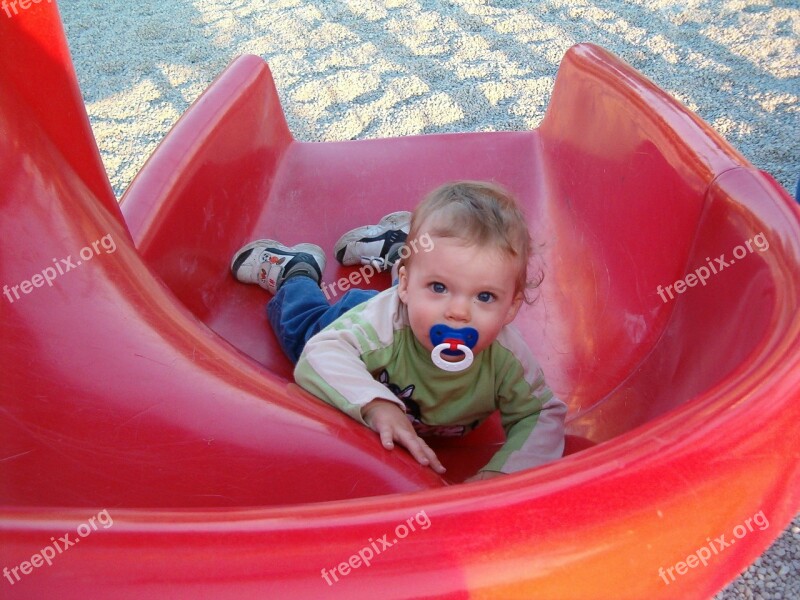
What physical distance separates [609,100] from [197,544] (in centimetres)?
108

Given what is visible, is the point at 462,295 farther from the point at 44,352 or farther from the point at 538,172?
the point at 538,172

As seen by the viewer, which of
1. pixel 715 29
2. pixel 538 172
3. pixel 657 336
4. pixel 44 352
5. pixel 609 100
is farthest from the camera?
pixel 715 29

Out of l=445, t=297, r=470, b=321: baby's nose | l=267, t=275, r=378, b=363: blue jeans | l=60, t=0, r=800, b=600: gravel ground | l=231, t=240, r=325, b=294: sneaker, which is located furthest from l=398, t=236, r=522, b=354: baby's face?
l=60, t=0, r=800, b=600: gravel ground

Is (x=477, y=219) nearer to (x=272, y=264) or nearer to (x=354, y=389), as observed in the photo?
(x=354, y=389)

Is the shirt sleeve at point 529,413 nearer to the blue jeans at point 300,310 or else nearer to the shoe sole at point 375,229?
the blue jeans at point 300,310

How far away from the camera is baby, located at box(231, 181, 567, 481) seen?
947 millimetres

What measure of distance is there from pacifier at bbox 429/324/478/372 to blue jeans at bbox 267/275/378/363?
325 mm

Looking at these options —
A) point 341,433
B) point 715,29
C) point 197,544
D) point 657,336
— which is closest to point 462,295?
point 341,433

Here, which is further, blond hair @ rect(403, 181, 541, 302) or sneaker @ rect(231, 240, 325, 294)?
sneaker @ rect(231, 240, 325, 294)

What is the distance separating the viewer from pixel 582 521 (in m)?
0.57

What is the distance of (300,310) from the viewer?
1.31 meters

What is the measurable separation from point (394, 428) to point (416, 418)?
0.18 metres

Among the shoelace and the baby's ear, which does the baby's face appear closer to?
the baby's ear

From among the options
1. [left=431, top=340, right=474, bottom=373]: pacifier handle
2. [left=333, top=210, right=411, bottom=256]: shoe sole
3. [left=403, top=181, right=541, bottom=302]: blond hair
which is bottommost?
[left=333, top=210, right=411, bottom=256]: shoe sole
